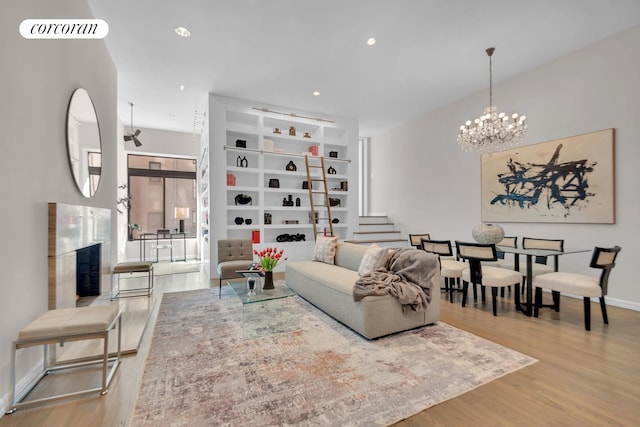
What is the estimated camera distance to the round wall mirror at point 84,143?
2.84 m

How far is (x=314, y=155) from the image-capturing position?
6535 mm

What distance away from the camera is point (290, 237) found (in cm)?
630

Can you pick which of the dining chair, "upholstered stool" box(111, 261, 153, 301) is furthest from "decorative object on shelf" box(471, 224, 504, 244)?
"upholstered stool" box(111, 261, 153, 301)

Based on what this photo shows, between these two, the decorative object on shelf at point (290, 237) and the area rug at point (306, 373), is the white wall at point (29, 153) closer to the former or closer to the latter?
the area rug at point (306, 373)

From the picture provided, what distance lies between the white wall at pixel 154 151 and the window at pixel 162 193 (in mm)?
263

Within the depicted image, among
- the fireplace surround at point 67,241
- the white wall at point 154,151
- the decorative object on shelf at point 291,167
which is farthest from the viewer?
the white wall at point 154,151

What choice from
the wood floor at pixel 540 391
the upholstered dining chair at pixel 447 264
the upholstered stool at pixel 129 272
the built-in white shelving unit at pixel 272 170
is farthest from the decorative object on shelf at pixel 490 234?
the upholstered stool at pixel 129 272

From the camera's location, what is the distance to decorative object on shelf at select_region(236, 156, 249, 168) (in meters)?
5.89

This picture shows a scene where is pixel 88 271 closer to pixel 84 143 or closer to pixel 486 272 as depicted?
pixel 84 143

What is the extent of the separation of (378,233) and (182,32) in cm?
552

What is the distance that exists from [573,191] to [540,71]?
196 cm

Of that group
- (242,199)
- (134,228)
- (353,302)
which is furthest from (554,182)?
(134,228)

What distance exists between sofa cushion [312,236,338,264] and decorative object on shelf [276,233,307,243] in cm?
173

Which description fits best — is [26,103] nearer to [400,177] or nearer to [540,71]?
[540,71]
